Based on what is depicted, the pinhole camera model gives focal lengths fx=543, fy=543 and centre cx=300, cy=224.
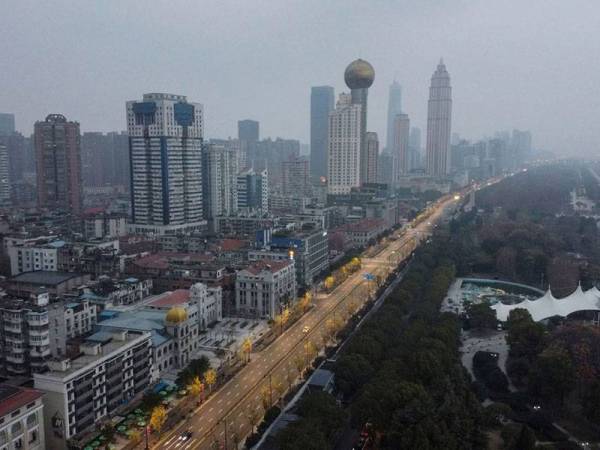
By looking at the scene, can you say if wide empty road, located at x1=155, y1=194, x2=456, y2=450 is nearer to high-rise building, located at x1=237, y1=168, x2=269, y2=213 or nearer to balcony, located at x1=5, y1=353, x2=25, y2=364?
balcony, located at x1=5, y1=353, x2=25, y2=364

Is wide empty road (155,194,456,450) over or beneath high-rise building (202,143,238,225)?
beneath

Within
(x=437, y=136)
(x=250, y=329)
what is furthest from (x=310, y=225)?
(x=437, y=136)

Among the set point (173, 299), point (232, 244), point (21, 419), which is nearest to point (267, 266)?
point (173, 299)

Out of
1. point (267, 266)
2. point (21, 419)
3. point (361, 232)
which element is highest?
point (267, 266)

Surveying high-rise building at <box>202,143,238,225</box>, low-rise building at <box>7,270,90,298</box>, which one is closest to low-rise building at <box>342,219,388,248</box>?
high-rise building at <box>202,143,238,225</box>

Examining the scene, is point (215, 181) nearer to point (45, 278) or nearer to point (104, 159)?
point (45, 278)

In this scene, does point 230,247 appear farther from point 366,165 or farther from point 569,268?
point 366,165
